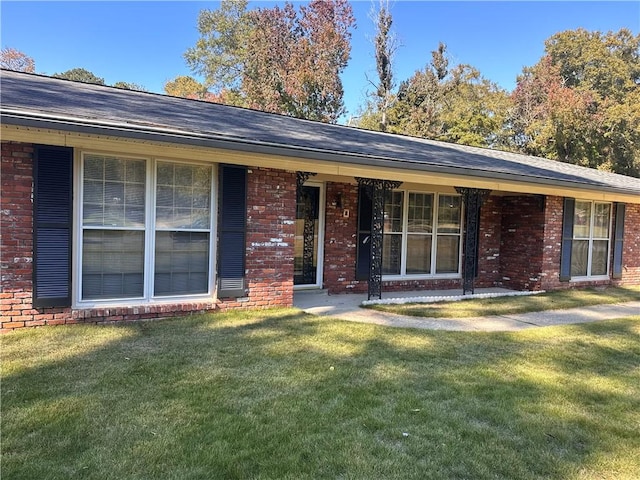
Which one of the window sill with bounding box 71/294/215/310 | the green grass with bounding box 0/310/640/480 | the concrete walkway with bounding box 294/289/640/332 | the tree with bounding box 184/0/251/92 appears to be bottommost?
the green grass with bounding box 0/310/640/480

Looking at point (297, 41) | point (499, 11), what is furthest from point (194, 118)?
point (297, 41)

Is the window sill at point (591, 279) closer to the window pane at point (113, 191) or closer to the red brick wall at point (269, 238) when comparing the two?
the red brick wall at point (269, 238)

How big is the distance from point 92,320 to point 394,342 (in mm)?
3639

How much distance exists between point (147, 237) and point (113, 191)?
694 mm

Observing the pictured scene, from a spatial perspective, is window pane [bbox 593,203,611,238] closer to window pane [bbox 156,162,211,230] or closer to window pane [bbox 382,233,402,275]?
window pane [bbox 382,233,402,275]

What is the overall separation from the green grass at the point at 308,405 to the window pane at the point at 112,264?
563mm

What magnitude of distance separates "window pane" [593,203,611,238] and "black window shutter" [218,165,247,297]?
8.58 metres

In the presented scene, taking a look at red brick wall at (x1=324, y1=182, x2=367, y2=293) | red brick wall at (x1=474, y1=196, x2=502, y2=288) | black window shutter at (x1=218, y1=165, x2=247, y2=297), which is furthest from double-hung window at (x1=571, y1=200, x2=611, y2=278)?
black window shutter at (x1=218, y1=165, x2=247, y2=297)

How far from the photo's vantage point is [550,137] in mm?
24531

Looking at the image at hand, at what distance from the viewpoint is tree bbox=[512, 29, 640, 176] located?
23.7 meters

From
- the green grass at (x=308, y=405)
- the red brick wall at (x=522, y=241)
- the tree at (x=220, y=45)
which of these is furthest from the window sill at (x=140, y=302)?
the tree at (x=220, y=45)

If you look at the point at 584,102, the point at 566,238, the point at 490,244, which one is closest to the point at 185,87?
the point at 584,102

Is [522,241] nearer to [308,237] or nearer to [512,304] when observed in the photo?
[512,304]

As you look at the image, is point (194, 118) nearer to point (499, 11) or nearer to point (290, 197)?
point (290, 197)
